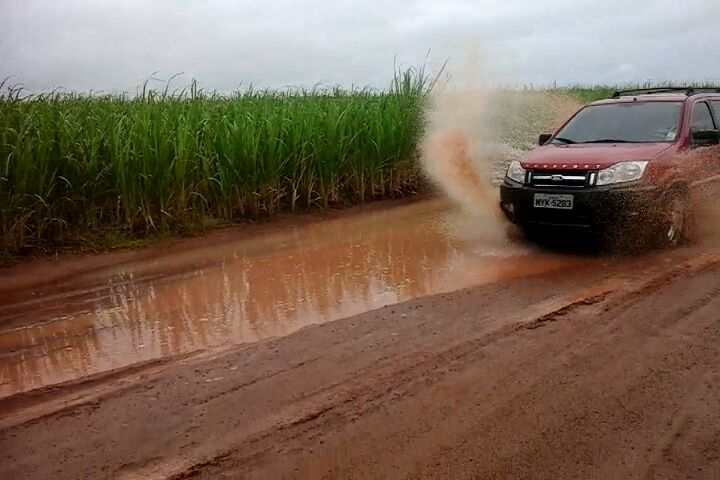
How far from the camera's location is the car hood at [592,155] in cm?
688

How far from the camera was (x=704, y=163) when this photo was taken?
7.66m

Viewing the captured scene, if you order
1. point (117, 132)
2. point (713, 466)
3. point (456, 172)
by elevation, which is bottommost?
point (713, 466)

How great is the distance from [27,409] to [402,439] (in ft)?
6.85

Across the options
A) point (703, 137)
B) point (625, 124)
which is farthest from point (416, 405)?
point (703, 137)

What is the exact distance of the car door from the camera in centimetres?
749

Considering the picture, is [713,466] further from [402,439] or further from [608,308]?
[608,308]

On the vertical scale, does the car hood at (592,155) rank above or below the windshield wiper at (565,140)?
below

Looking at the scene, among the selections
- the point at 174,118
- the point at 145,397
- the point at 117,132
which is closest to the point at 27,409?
the point at 145,397

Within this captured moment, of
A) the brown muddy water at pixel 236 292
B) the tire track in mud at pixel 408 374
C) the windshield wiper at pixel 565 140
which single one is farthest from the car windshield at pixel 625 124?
the tire track in mud at pixel 408 374

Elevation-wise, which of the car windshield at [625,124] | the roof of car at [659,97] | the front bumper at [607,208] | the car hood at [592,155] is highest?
the roof of car at [659,97]

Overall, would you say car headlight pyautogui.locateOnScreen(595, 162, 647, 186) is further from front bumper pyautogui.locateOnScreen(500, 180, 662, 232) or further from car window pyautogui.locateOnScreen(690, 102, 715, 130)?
car window pyautogui.locateOnScreen(690, 102, 715, 130)

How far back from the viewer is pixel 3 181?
693 cm

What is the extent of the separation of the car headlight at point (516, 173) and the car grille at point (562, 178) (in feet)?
0.45

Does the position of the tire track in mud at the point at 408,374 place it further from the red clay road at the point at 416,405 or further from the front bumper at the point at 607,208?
the front bumper at the point at 607,208
